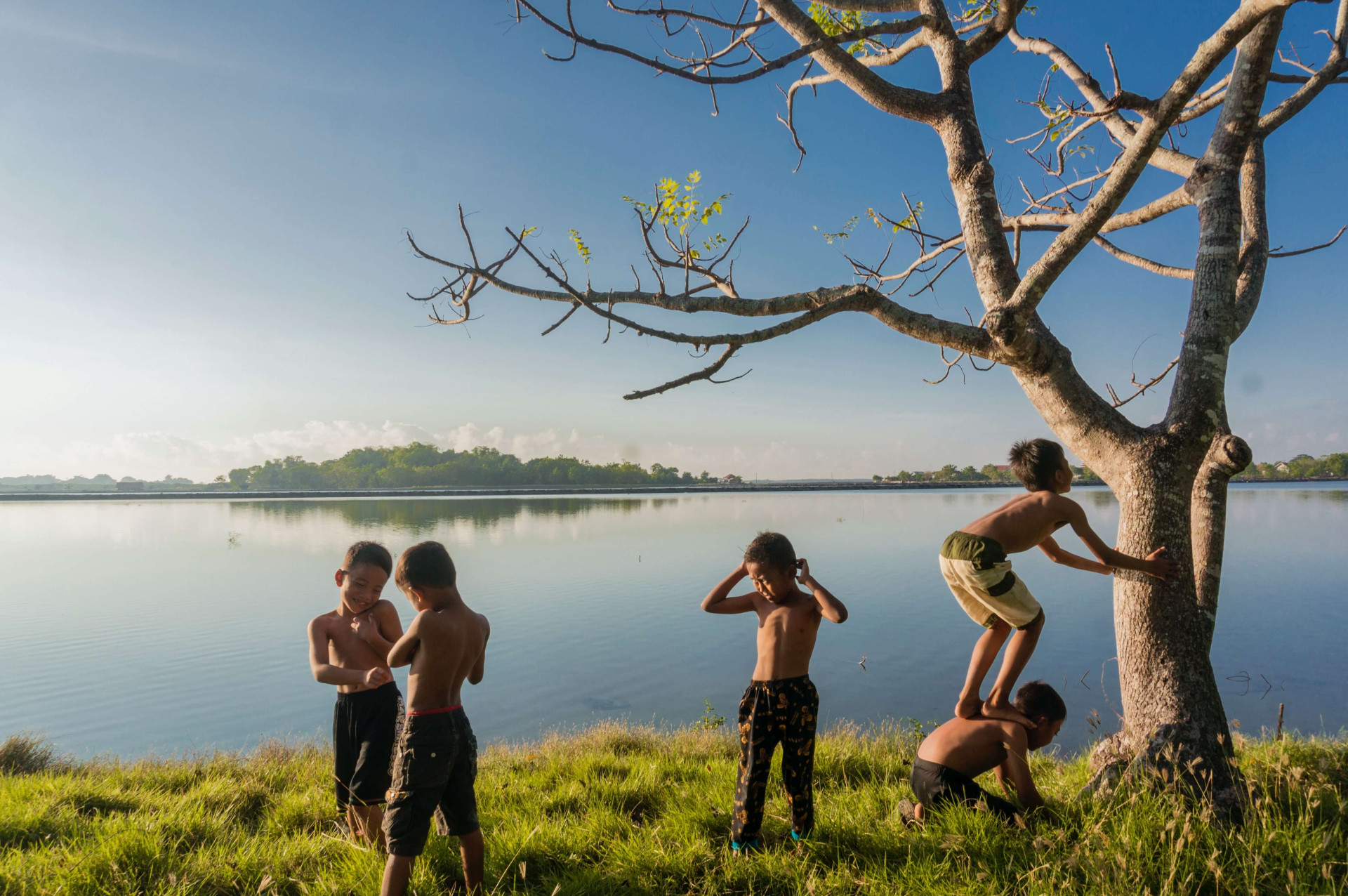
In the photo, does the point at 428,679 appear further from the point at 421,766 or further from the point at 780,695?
the point at 780,695

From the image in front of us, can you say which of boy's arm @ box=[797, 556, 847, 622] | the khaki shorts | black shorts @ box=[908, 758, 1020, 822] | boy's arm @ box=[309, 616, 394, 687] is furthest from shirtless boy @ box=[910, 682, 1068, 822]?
boy's arm @ box=[309, 616, 394, 687]

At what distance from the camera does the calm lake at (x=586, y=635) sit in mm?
9047

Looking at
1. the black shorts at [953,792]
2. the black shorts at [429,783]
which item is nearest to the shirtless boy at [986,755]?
the black shorts at [953,792]

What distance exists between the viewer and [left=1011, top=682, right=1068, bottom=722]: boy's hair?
3.38 m

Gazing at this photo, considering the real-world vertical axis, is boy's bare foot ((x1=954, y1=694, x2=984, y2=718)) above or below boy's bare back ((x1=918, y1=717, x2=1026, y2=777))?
above

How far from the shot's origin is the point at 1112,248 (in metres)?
5.33

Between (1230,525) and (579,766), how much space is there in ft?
127

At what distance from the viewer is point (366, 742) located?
11.1 ft

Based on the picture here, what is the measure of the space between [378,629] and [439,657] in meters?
0.87

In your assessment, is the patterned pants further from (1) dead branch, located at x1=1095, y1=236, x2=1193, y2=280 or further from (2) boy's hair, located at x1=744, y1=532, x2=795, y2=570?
(1) dead branch, located at x1=1095, y1=236, x2=1193, y2=280

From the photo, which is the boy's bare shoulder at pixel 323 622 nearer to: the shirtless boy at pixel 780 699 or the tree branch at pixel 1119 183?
the shirtless boy at pixel 780 699

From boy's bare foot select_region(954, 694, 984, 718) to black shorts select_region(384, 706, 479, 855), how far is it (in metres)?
2.47

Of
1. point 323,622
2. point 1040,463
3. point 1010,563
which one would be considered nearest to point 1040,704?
point 1010,563

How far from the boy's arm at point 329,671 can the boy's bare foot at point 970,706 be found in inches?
115
